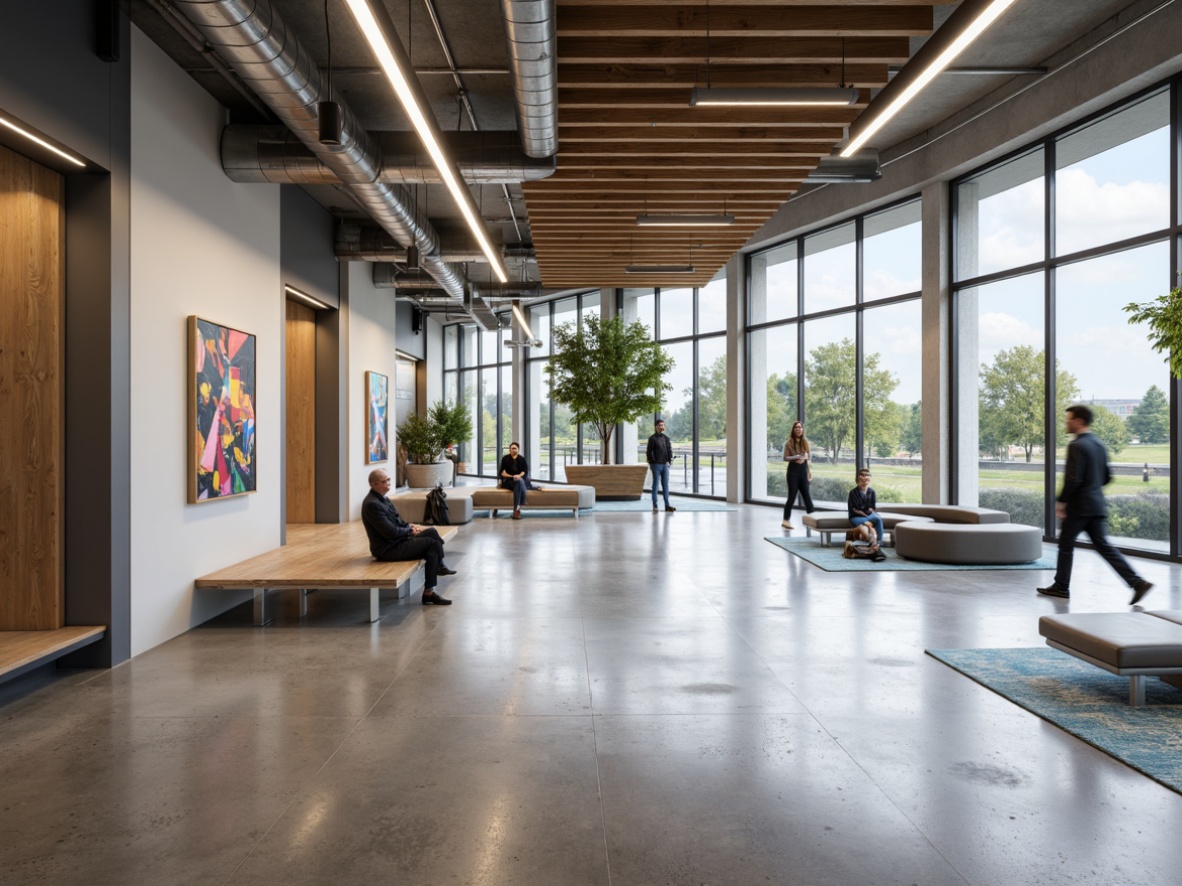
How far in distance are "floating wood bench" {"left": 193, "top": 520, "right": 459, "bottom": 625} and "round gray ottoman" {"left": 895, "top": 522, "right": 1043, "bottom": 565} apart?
543 centimetres

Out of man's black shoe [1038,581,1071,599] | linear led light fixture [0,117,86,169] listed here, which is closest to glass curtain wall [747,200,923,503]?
man's black shoe [1038,581,1071,599]

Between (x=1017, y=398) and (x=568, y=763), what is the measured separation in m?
8.99

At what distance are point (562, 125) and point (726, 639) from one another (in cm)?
441

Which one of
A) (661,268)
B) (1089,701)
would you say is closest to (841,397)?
(661,268)

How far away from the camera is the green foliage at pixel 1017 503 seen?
977cm

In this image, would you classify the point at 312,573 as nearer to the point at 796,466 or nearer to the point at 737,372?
the point at 796,466

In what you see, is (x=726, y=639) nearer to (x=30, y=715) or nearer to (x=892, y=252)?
(x=30, y=715)

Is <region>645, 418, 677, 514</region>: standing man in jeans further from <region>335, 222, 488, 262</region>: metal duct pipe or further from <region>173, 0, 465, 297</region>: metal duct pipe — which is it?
<region>173, 0, 465, 297</region>: metal duct pipe

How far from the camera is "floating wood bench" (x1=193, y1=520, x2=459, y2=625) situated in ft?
19.0

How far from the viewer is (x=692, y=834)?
2.71 metres

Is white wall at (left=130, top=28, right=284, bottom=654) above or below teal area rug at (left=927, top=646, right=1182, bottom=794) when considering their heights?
above

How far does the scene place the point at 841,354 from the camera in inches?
510

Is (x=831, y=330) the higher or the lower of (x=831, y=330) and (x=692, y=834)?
the higher

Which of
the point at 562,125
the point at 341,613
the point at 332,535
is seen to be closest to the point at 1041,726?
the point at 341,613
